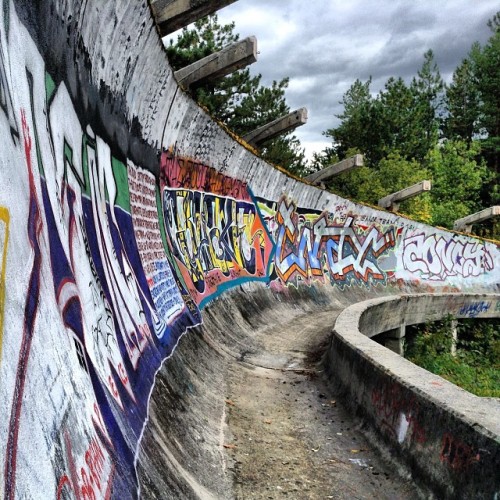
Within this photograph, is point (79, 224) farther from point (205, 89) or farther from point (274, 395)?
point (205, 89)

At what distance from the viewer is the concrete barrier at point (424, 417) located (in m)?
3.26

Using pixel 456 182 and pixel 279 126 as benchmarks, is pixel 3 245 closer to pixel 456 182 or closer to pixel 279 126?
pixel 279 126

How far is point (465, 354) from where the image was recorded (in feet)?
51.5

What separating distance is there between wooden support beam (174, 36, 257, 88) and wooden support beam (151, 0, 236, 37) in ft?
6.08

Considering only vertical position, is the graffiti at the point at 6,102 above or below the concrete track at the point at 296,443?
above

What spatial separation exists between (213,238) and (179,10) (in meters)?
5.10

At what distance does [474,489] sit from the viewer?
10.6ft

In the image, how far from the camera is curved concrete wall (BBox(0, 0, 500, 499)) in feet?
6.96

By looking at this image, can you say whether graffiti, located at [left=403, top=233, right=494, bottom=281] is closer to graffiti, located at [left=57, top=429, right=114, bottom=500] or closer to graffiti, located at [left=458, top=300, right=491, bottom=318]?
graffiti, located at [left=458, top=300, right=491, bottom=318]

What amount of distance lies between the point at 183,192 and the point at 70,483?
731 centimetres

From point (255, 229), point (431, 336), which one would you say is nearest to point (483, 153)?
point (431, 336)

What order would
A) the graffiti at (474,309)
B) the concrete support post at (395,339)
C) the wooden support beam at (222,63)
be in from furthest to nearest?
1. the graffiti at (474,309)
2. the concrete support post at (395,339)
3. the wooden support beam at (222,63)

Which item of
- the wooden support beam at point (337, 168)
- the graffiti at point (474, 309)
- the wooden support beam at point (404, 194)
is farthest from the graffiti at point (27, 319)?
the wooden support beam at point (404, 194)

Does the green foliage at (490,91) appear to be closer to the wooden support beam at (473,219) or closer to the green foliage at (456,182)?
the green foliage at (456,182)
